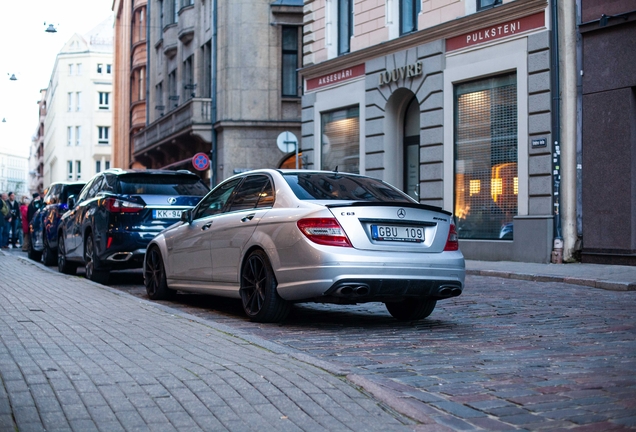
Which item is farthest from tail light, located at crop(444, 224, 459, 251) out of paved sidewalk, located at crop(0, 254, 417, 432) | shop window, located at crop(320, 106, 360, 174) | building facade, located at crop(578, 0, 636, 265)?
shop window, located at crop(320, 106, 360, 174)

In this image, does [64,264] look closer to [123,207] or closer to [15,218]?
[123,207]

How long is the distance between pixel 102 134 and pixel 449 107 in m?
94.1

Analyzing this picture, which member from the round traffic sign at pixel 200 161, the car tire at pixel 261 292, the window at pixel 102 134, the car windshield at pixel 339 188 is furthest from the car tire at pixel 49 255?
the window at pixel 102 134

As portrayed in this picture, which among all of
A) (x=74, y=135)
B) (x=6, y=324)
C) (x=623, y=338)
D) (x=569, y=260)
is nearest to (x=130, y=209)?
(x=6, y=324)

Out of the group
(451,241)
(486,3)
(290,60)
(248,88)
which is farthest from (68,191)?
(290,60)

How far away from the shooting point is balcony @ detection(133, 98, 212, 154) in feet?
111

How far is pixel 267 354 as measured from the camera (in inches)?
247

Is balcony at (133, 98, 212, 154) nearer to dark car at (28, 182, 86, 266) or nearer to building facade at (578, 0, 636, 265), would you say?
dark car at (28, 182, 86, 266)

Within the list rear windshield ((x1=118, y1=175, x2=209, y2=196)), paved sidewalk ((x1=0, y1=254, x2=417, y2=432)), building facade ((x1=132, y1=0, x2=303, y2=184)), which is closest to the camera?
paved sidewalk ((x1=0, y1=254, x2=417, y2=432))

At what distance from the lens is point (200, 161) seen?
104ft

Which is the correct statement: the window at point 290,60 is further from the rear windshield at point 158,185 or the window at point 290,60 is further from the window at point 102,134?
the window at point 102,134

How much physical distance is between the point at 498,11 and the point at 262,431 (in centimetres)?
1563

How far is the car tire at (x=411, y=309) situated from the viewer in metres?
8.79

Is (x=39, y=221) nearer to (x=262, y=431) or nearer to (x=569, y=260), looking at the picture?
(x=569, y=260)
